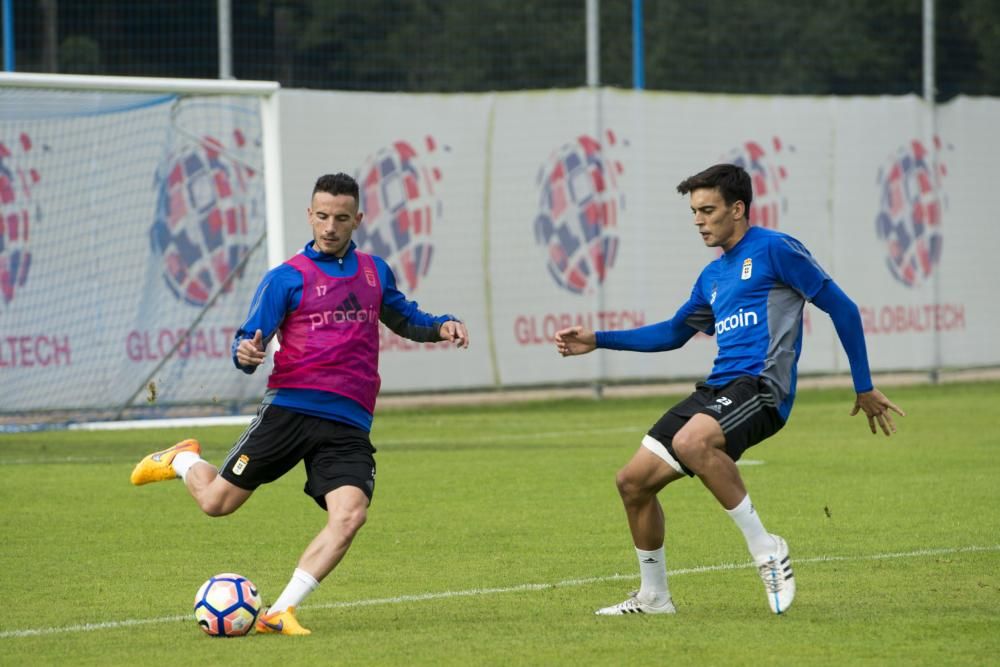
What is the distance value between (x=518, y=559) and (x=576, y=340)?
5.41ft

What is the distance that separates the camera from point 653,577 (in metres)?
7.38

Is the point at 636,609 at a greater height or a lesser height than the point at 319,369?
lesser

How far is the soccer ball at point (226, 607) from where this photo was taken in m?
6.93

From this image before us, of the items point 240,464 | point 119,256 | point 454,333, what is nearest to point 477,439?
point 119,256

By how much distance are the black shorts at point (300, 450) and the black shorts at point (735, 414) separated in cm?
122

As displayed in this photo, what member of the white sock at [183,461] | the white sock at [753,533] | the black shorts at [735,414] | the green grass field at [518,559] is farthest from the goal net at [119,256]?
the white sock at [753,533]

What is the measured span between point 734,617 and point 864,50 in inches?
753

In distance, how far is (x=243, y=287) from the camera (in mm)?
17625

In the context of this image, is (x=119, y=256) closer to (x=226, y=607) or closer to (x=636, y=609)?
(x=226, y=607)

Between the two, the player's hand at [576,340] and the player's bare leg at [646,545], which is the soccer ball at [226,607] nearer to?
the player's bare leg at [646,545]

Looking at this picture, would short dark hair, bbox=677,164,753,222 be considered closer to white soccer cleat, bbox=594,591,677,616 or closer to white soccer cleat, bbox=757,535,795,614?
white soccer cleat, bbox=757,535,795,614

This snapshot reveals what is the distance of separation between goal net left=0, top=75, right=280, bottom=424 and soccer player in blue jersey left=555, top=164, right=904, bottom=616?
908 cm

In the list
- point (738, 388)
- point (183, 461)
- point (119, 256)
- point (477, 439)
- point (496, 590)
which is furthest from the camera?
point (119, 256)

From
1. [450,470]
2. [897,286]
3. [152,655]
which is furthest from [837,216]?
[152,655]
